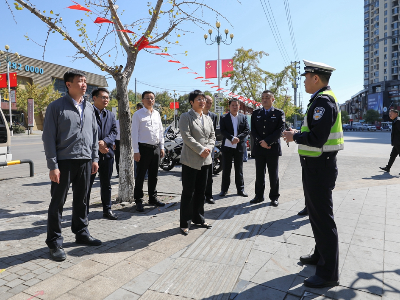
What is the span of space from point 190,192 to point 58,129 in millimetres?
1909

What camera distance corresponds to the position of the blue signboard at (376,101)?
89.6 metres

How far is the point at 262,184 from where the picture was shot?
6.00 metres

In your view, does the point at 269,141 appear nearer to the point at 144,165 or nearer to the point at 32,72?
the point at 144,165

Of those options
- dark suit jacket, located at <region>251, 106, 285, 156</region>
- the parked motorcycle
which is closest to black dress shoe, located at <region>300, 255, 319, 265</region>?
dark suit jacket, located at <region>251, 106, 285, 156</region>

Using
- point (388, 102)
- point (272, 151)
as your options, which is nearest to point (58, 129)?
point (272, 151)

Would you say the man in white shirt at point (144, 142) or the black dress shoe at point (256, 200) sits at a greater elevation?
the man in white shirt at point (144, 142)

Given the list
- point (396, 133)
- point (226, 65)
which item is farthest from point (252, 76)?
point (396, 133)

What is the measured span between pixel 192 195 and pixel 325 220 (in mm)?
1992

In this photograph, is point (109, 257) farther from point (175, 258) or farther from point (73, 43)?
point (73, 43)

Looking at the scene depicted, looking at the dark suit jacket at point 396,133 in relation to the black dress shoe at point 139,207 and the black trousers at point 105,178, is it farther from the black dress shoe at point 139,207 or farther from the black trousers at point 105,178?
the black trousers at point 105,178

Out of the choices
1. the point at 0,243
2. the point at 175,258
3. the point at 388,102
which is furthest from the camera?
the point at 388,102

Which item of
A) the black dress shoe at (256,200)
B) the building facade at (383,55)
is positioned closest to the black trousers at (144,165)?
the black dress shoe at (256,200)

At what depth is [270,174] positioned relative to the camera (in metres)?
5.95

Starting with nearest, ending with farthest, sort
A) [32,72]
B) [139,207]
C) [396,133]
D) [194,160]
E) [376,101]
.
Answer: [194,160] → [139,207] → [396,133] → [32,72] → [376,101]
